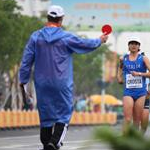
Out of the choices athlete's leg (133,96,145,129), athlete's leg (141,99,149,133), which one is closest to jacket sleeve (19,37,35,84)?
athlete's leg (141,99,149,133)

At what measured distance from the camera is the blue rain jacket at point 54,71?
26.4 feet

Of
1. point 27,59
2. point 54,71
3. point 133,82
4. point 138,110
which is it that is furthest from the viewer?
point 133,82

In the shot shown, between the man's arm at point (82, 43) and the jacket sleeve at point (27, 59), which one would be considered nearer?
the man's arm at point (82, 43)

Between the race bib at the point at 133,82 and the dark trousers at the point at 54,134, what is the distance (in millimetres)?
3619

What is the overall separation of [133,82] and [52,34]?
149 inches

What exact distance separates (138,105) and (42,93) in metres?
3.57

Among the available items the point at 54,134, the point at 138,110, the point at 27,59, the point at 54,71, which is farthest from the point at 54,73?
the point at 138,110

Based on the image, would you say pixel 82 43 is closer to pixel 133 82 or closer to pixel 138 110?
pixel 138 110

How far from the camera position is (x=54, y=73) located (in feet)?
26.5

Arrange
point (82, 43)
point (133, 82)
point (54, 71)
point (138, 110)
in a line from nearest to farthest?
point (82, 43)
point (54, 71)
point (138, 110)
point (133, 82)

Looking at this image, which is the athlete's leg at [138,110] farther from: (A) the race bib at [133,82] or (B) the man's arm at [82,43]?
(B) the man's arm at [82,43]

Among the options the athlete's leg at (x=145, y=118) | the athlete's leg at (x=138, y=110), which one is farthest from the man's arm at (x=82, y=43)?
the athlete's leg at (x=138, y=110)

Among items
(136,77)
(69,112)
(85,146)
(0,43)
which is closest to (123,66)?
(136,77)

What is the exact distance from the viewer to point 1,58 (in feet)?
114
